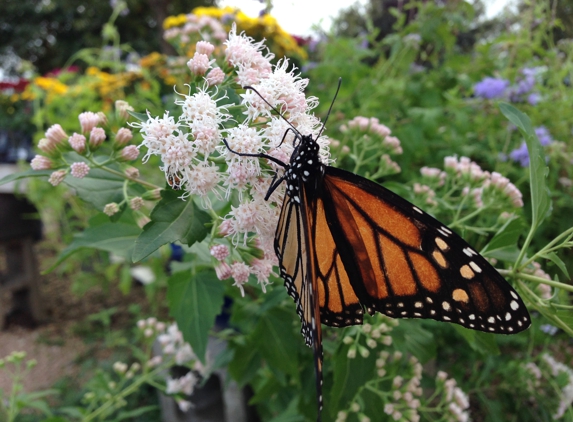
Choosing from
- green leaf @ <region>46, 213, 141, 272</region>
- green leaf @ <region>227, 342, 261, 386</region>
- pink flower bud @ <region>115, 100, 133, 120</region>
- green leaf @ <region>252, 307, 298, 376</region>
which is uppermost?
pink flower bud @ <region>115, 100, 133, 120</region>

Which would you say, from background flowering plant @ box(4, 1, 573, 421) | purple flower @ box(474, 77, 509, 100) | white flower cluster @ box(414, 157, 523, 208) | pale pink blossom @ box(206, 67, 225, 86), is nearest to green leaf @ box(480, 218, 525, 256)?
background flowering plant @ box(4, 1, 573, 421)

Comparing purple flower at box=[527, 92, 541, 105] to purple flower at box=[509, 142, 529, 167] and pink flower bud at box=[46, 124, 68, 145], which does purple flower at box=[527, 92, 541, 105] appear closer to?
purple flower at box=[509, 142, 529, 167]

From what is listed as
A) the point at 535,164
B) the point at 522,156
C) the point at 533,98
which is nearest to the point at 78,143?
the point at 535,164

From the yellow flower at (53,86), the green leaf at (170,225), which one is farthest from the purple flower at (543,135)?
the yellow flower at (53,86)

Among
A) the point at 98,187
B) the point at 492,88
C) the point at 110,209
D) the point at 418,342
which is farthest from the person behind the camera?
the point at 492,88

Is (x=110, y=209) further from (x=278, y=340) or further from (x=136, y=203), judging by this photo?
(x=278, y=340)

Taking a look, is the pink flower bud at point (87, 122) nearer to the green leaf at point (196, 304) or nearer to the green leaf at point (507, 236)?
the green leaf at point (196, 304)

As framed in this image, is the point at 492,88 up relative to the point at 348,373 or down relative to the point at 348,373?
up
